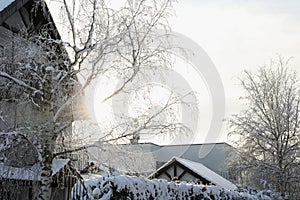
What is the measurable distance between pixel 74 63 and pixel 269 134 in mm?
12342

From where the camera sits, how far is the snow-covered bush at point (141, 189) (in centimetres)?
665

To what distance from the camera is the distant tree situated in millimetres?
17234

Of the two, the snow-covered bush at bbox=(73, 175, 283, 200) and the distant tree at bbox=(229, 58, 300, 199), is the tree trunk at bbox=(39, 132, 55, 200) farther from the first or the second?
the distant tree at bbox=(229, 58, 300, 199)

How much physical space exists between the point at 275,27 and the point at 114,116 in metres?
4.70

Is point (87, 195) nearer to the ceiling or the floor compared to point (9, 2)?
nearer to the floor

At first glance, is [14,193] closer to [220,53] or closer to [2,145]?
[2,145]

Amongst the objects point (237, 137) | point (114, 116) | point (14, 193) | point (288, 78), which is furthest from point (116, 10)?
point (288, 78)

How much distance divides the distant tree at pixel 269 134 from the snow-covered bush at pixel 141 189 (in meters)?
8.08

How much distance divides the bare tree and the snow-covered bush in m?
1.16

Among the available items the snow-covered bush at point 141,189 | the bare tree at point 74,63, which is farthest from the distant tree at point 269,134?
the bare tree at point 74,63

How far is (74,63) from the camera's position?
830 centimetres

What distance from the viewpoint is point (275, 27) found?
969 cm

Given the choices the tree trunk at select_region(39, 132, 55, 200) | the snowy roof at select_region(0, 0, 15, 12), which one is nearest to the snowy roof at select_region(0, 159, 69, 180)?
the tree trunk at select_region(39, 132, 55, 200)

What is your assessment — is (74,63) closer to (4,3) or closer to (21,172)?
(21,172)
